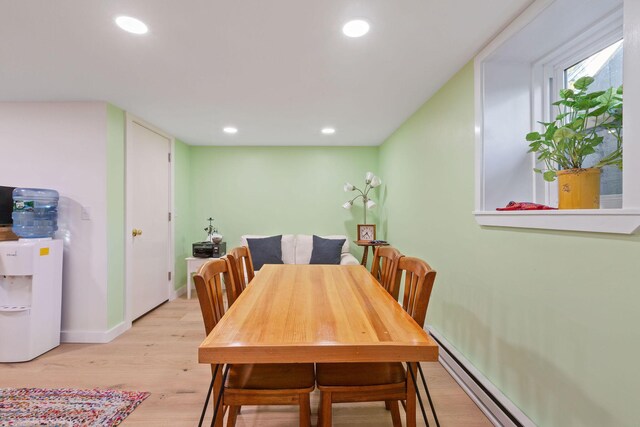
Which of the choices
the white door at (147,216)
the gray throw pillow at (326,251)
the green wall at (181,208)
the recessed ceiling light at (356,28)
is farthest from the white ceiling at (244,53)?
the gray throw pillow at (326,251)

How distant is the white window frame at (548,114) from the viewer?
3.36 ft

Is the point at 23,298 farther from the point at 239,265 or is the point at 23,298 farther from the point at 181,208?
the point at 181,208

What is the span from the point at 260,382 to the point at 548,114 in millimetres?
2092

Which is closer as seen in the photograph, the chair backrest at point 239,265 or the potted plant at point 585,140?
the potted plant at point 585,140

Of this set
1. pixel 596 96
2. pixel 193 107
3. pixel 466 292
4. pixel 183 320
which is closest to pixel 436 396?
pixel 466 292

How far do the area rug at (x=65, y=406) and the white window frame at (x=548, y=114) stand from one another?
8.15ft

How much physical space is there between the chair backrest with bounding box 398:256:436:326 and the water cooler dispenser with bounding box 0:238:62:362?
282 centimetres

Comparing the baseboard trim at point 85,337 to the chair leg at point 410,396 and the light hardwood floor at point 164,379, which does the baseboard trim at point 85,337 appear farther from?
the chair leg at point 410,396

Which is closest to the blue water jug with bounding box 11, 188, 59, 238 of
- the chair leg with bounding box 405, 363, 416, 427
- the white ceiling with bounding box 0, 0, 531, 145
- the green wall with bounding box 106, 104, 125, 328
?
the green wall with bounding box 106, 104, 125, 328

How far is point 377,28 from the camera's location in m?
1.60

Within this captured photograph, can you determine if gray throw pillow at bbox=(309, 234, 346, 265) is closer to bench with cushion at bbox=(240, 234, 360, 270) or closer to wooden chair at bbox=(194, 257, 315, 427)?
bench with cushion at bbox=(240, 234, 360, 270)

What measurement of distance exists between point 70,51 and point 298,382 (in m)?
2.34

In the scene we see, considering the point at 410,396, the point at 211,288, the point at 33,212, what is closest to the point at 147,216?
the point at 33,212

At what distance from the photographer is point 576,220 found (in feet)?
3.98
